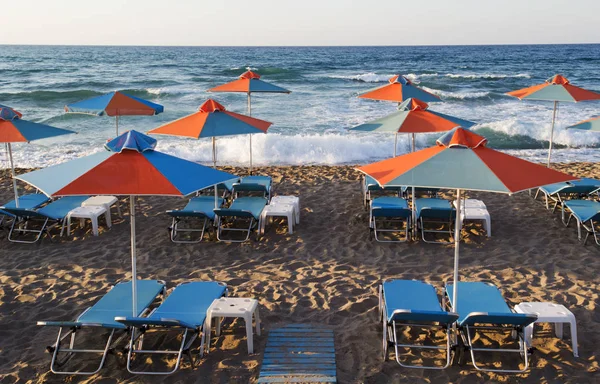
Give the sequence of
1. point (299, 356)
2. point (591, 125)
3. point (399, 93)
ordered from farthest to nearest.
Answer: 1. point (399, 93)
2. point (591, 125)
3. point (299, 356)

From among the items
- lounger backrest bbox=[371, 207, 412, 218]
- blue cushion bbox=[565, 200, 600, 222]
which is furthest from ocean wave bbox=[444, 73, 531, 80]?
lounger backrest bbox=[371, 207, 412, 218]

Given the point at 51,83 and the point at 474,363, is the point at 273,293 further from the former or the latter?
the point at 51,83

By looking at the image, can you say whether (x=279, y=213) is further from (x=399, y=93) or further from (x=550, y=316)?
(x=550, y=316)

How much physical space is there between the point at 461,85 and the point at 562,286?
2903 cm

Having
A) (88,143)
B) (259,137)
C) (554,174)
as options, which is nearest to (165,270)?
(554,174)

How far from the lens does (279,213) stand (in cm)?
743

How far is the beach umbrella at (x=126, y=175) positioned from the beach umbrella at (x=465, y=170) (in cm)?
153

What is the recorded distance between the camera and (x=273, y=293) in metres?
5.65

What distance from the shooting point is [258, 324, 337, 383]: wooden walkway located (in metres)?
4.08

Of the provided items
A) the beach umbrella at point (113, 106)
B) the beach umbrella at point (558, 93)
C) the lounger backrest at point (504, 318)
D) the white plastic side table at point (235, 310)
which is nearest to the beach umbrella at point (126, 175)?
the white plastic side table at point (235, 310)

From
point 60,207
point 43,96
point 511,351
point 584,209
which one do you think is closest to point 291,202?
point 60,207

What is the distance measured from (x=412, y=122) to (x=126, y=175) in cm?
442

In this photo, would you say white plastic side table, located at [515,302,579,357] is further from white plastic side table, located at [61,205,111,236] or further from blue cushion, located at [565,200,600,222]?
white plastic side table, located at [61,205,111,236]

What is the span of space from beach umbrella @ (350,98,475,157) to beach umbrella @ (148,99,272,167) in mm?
1583
